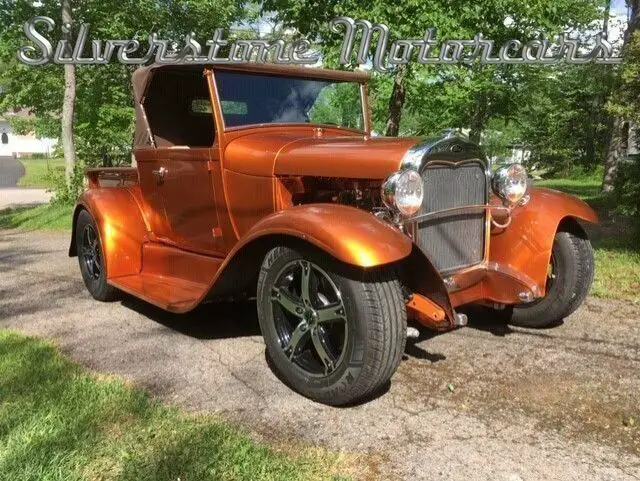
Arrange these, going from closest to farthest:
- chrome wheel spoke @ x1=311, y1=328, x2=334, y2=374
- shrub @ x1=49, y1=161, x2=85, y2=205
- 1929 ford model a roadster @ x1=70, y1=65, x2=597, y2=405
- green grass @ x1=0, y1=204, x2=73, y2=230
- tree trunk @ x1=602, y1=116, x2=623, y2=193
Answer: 1929 ford model a roadster @ x1=70, y1=65, x2=597, y2=405 → chrome wheel spoke @ x1=311, y1=328, x2=334, y2=374 → green grass @ x1=0, y1=204, x2=73, y2=230 → shrub @ x1=49, y1=161, x2=85, y2=205 → tree trunk @ x1=602, y1=116, x2=623, y2=193

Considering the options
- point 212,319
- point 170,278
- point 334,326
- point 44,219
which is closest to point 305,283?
point 334,326

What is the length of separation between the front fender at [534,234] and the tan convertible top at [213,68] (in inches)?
68.4

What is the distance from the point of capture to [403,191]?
3031mm

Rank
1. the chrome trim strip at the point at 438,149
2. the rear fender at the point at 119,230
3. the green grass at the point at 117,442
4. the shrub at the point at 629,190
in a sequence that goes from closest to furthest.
Answer: 1. the green grass at the point at 117,442
2. the chrome trim strip at the point at 438,149
3. the rear fender at the point at 119,230
4. the shrub at the point at 629,190

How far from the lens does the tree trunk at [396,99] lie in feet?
29.0

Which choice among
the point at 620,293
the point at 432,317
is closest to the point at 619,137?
the point at 620,293

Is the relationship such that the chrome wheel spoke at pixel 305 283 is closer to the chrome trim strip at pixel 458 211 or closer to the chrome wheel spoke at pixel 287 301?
the chrome wheel spoke at pixel 287 301

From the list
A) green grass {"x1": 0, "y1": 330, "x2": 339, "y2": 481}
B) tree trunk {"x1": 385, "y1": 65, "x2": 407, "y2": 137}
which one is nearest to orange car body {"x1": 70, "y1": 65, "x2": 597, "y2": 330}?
green grass {"x1": 0, "y1": 330, "x2": 339, "y2": 481}

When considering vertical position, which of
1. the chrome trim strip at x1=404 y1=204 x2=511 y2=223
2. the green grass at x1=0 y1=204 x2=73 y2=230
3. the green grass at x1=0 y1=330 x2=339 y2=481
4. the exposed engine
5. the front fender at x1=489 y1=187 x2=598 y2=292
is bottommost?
the green grass at x1=0 y1=204 x2=73 y2=230

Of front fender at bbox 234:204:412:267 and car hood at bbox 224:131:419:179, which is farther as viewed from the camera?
car hood at bbox 224:131:419:179

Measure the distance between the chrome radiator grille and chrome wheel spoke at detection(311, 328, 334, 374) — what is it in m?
0.80

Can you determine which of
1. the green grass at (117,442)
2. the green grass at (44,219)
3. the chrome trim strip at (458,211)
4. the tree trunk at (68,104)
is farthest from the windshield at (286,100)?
the tree trunk at (68,104)

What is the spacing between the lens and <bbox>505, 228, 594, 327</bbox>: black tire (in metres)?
3.96

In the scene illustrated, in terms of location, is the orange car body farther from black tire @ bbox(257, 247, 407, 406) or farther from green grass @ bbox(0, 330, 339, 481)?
green grass @ bbox(0, 330, 339, 481)
